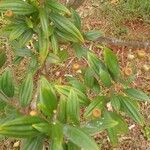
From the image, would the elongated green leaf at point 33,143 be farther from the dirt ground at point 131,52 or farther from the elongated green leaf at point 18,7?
the dirt ground at point 131,52

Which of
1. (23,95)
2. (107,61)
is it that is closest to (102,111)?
(107,61)

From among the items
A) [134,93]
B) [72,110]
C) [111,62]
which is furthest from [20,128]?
[134,93]

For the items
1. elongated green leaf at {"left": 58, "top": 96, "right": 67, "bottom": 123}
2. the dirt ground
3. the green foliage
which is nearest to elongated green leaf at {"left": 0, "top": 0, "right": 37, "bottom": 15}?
the green foliage

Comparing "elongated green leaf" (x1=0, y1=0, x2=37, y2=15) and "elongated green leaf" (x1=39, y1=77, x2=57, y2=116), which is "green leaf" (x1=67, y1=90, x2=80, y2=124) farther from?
"elongated green leaf" (x1=0, y1=0, x2=37, y2=15)

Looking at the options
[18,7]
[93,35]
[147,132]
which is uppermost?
[18,7]

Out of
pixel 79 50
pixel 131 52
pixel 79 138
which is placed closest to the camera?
pixel 79 138

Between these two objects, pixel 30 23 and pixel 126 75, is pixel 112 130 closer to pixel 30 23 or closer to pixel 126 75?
pixel 126 75

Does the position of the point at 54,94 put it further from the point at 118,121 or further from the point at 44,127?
the point at 118,121
